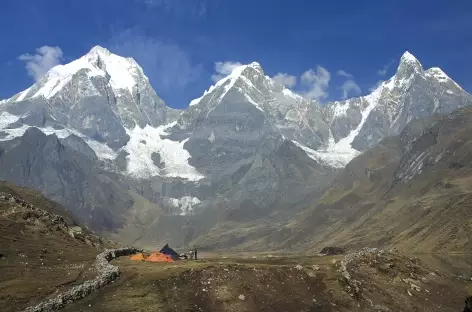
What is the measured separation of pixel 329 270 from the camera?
80125mm

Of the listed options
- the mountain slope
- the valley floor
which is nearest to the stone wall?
the valley floor

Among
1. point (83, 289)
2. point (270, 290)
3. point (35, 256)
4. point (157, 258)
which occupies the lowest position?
point (270, 290)

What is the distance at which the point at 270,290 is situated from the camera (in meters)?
68.9

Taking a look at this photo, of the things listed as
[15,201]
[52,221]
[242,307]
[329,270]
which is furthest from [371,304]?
[15,201]

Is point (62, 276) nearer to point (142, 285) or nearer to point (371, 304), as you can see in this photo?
point (142, 285)

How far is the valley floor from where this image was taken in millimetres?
63219

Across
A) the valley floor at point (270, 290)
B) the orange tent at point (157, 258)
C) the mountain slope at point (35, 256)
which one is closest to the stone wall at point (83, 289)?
the valley floor at point (270, 290)

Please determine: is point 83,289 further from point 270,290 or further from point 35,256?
point 270,290

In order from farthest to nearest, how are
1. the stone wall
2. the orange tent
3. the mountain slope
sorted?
the orange tent → the mountain slope → the stone wall

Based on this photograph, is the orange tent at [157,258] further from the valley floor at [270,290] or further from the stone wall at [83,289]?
the stone wall at [83,289]

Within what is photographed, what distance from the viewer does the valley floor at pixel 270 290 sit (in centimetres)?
6322

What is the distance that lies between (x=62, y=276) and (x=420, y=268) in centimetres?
5818

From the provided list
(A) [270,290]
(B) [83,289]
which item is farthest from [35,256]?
(A) [270,290]

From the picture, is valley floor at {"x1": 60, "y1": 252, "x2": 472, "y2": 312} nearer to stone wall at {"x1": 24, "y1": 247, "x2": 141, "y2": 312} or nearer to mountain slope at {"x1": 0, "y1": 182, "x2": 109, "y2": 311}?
stone wall at {"x1": 24, "y1": 247, "x2": 141, "y2": 312}
